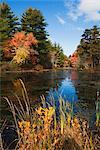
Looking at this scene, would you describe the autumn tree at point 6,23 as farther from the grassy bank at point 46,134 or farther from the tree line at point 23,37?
the grassy bank at point 46,134

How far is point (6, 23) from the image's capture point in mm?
54125

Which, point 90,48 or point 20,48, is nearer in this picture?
point 20,48

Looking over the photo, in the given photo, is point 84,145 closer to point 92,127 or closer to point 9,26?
point 92,127

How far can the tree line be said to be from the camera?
54.7m

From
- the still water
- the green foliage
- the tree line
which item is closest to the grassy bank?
the still water

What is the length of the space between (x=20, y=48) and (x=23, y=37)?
3019 mm

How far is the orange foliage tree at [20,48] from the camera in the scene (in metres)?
54.6

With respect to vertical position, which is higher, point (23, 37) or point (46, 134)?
point (23, 37)

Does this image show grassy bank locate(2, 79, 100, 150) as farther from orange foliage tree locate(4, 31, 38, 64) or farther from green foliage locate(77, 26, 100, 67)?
green foliage locate(77, 26, 100, 67)

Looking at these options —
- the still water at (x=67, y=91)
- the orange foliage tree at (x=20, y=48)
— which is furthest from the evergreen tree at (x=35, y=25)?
the still water at (x=67, y=91)

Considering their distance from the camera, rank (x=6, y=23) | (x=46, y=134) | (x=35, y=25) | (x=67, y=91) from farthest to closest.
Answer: (x=35, y=25) → (x=6, y=23) → (x=67, y=91) → (x=46, y=134)

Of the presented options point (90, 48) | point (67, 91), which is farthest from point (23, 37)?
point (67, 91)

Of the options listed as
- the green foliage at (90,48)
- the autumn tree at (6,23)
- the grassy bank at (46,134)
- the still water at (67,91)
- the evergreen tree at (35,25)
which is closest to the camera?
the grassy bank at (46,134)

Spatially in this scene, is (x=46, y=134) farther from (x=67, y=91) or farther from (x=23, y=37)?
(x=23, y=37)
